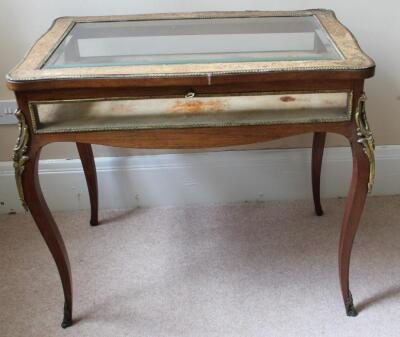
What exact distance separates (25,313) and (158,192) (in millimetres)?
571

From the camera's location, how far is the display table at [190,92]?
3.19ft

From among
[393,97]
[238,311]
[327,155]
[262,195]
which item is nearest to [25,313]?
[238,311]

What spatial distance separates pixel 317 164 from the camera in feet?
5.14

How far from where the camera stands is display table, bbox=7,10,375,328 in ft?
3.19

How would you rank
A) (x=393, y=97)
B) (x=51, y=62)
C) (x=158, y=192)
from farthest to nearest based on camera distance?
(x=158, y=192), (x=393, y=97), (x=51, y=62)

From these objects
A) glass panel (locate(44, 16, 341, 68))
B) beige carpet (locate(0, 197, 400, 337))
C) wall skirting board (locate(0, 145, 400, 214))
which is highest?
glass panel (locate(44, 16, 341, 68))

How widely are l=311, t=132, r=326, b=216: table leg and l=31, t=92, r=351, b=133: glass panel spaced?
395 millimetres

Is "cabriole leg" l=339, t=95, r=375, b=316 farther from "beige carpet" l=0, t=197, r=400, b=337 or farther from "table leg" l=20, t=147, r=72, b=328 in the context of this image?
"table leg" l=20, t=147, r=72, b=328

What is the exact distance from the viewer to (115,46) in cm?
118

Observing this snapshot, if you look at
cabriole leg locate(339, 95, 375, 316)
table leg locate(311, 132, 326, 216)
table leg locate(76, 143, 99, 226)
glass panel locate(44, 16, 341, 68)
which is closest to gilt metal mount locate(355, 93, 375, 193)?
cabriole leg locate(339, 95, 375, 316)

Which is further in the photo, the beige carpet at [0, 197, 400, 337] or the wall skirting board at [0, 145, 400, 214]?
the wall skirting board at [0, 145, 400, 214]

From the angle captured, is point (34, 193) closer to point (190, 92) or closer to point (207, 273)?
point (190, 92)

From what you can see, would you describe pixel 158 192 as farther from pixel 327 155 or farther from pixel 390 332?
pixel 390 332

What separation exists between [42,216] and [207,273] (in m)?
0.50
